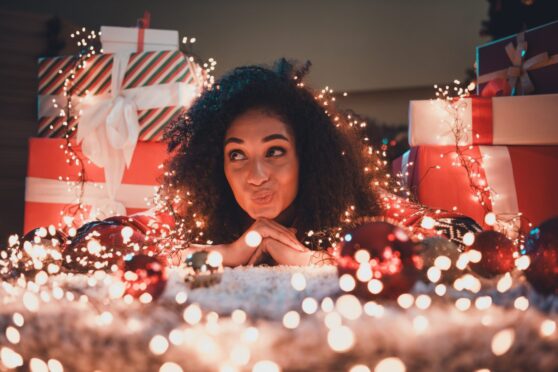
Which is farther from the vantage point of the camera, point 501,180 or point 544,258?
point 501,180

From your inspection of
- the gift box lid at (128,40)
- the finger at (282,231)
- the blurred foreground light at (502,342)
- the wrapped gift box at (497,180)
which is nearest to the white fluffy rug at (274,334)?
the blurred foreground light at (502,342)

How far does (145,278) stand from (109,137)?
1219 millimetres

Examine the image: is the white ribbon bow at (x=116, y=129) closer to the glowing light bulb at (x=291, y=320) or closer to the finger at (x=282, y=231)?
the finger at (x=282, y=231)

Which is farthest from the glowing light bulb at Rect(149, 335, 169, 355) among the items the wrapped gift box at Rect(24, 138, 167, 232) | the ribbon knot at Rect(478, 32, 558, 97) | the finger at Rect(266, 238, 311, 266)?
the ribbon knot at Rect(478, 32, 558, 97)

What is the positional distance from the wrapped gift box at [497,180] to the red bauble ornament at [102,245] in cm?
90

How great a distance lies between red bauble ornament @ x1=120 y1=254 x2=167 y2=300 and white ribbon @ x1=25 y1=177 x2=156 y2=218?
1097 mm

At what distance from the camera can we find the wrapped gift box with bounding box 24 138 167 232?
5.79 feet

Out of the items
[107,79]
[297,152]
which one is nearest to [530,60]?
[297,152]

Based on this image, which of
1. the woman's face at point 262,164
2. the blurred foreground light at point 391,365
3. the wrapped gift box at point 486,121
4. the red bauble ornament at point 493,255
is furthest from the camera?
the wrapped gift box at point 486,121

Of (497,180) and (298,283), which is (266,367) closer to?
(298,283)

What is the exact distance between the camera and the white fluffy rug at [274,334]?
19.6 inches

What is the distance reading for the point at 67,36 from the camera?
2064 millimetres

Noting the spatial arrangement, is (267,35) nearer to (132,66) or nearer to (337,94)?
(337,94)

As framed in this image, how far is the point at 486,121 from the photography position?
1523 millimetres
